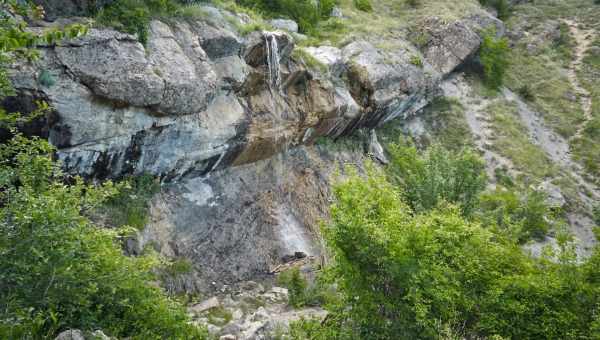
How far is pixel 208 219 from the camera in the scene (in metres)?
12.8

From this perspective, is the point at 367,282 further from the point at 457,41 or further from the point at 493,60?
the point at 493,60

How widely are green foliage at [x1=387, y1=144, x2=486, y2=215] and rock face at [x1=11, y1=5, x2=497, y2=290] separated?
9.02ft

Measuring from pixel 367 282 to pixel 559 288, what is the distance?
333cm

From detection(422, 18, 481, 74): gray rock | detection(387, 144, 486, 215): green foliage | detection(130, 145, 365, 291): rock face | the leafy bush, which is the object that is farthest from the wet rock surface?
detection(422, 18, 481, 74): gray rock

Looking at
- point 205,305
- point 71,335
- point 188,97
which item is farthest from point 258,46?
point 71,335

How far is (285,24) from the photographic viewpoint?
20.2 meters

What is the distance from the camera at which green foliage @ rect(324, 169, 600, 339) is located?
7.27m

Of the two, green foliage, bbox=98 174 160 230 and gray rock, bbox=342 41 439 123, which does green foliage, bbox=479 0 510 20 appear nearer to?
gray rock, bbox=342 41 439 123

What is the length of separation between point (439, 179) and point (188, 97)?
10.5 meters

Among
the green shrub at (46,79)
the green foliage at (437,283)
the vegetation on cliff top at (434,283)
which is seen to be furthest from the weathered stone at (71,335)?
the green shrub at (46,79)

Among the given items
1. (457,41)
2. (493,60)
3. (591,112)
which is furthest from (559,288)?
(591,112)

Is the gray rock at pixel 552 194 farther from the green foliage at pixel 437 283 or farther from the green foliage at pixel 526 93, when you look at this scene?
the green foliage at pixel 437 283

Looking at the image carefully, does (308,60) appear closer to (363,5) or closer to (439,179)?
(439,179)

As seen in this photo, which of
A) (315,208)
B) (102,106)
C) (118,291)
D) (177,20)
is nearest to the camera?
(118,291)
